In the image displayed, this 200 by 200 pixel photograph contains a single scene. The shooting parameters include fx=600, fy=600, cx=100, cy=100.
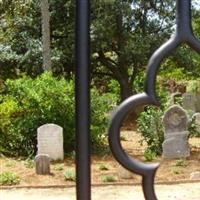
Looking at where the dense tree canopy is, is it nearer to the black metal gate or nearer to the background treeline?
the background treeline

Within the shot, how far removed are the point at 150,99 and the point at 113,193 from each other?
715 cm

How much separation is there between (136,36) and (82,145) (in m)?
18.9

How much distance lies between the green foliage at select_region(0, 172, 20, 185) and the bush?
7.28 ft

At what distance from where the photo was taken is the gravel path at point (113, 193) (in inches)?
300

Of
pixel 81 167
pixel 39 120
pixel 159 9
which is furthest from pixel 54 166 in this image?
pixel 159 9

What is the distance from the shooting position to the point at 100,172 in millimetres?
9438

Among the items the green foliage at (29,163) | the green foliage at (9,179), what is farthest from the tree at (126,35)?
the green foliage at (9,179)

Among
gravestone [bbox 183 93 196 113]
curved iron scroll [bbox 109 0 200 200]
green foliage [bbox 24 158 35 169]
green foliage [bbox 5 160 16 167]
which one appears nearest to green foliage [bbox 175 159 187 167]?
green foliage [bbox 24 158 35 169]

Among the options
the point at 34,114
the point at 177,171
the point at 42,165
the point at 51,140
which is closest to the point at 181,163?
the point at 177,171

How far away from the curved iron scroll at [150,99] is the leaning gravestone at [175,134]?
33.4ft

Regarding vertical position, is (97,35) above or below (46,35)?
above

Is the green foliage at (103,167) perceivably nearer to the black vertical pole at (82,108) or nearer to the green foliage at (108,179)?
the green foliage at (108,179)

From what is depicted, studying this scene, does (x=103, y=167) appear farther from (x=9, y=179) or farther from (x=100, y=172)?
(x=9, y=179)

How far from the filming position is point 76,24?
0.76 meters
